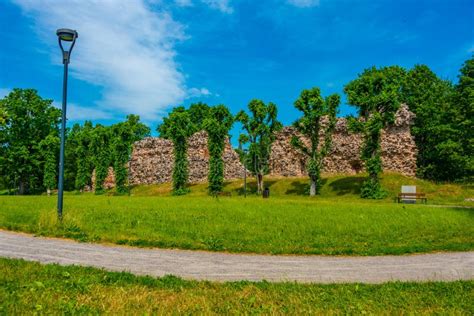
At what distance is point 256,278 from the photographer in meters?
7.46

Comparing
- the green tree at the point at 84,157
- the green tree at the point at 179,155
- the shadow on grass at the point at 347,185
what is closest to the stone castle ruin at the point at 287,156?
the shadow on grass at the point at 347,185

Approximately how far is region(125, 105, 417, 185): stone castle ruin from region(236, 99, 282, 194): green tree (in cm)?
784

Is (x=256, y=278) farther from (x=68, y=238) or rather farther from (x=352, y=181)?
(x=352, y=181)

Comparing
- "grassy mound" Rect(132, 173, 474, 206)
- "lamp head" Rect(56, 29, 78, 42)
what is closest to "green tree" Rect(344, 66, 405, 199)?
"grassy mound" Rect(132, 173, 474, 206)

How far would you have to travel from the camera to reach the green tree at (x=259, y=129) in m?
43.6

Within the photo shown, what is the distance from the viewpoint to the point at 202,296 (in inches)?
230

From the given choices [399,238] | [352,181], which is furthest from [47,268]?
[352,181]

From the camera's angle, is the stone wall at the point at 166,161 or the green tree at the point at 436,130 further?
the stone wall at the point at 166,161

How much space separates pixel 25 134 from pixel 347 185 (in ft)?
155

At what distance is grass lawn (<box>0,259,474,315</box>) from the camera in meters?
5.23

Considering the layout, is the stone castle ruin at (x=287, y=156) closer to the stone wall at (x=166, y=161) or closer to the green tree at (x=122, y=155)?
the stone wall at (x=166, y=161)

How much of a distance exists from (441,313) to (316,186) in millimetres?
35871

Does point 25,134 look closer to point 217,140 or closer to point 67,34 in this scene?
point 217,140

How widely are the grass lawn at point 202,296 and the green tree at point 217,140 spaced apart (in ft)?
123
